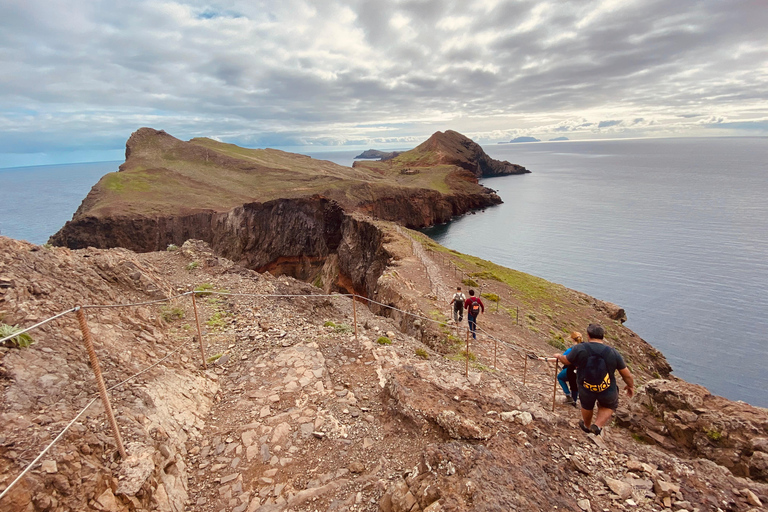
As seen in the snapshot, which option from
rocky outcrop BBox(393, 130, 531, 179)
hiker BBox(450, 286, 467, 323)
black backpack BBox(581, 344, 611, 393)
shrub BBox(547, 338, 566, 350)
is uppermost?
rocky outcrop BBox(393, 130, 531, 179)

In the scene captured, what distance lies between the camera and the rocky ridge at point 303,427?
208 inches

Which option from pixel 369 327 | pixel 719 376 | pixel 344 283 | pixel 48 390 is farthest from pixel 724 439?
pixel 344 283

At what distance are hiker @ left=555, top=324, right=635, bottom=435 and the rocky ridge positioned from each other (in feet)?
1.44

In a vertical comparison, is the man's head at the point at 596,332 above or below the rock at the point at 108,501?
above

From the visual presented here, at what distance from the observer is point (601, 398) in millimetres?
7051

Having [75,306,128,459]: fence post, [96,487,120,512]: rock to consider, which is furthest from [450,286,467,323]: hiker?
[96,487,120,512]: rock

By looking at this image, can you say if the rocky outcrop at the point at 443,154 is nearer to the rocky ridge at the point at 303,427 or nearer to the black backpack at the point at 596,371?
the rocky ridge at the point at 303,427

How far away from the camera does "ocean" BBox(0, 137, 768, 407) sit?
1228 inches

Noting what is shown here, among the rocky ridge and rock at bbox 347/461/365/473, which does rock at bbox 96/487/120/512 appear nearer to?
the rocky ridge

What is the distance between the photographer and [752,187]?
107m

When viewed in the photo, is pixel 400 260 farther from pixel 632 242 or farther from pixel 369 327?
pixel 632 242

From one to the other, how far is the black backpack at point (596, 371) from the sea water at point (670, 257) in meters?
28.5

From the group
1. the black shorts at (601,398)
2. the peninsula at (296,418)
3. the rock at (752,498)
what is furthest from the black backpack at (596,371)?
the rock at (752,498)

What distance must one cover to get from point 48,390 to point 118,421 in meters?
1.18
